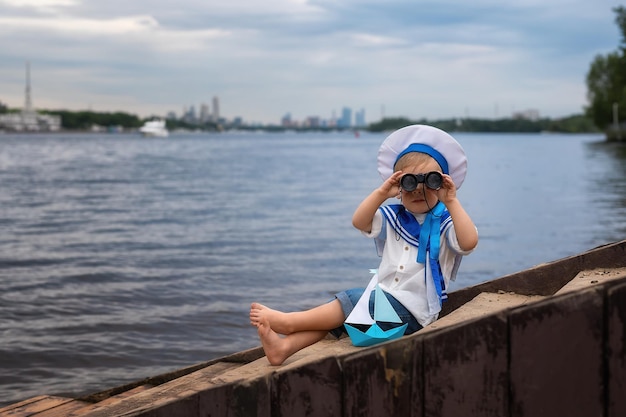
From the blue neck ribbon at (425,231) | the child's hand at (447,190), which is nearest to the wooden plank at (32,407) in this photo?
the blue neck ribbon at (425,231)

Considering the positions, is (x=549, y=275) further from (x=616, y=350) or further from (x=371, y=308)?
(x=616, y=350)

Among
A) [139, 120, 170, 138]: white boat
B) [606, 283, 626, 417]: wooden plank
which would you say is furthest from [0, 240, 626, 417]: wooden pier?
[139, 120, 170, 138]: white boat

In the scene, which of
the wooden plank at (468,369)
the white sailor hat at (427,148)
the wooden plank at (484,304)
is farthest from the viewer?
the white sailor hat at (427,148)

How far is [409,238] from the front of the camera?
11.8 feet

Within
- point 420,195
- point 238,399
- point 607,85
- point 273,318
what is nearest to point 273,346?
point 273,318

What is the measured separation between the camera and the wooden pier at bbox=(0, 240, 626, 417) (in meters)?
2.37

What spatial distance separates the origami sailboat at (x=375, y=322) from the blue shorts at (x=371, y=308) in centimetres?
2

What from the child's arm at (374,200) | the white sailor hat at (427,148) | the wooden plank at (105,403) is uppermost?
the white sailor hat at (427,148)

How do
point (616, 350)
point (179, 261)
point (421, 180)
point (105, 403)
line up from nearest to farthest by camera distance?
1. point (616, 350)
2. point (421, 180)
3. point (105, 403)
4. point (179, 261)

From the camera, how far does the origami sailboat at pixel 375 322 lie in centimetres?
338

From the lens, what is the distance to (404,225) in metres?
3.63

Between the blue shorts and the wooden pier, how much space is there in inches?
32.3

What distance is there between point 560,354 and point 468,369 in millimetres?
274

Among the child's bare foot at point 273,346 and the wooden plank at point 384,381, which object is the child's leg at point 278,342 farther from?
the wooden plank at point 384,381
